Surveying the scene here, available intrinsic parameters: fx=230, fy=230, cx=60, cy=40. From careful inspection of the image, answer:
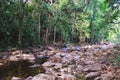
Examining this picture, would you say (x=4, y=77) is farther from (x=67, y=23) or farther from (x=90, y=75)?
(x=67, y=23)

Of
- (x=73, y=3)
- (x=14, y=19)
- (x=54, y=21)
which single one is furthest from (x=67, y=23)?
(x=14, y=19)

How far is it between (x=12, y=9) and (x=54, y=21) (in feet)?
20.2

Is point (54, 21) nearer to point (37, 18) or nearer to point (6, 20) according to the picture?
point (37, 18)

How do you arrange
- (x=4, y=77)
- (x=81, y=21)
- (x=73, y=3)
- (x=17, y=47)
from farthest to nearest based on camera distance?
1. (x=81, y=21)
2. (x=73, y=3)
3. (x=17, y=47)
4. (x=4, y=77)

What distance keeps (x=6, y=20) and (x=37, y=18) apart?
16.7ft

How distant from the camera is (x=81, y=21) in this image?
106ft

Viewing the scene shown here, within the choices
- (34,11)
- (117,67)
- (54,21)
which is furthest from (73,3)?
(117,67)

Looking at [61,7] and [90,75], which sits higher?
[61,7]

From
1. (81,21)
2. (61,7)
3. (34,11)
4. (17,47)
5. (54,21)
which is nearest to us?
(17,47)

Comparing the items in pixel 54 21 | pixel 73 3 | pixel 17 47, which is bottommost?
pixel 17 47

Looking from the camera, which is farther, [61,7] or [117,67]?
[61,7]

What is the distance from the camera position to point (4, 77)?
303 inches

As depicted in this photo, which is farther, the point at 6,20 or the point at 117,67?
the point at 6,20

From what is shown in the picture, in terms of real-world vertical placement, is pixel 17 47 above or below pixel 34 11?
below
